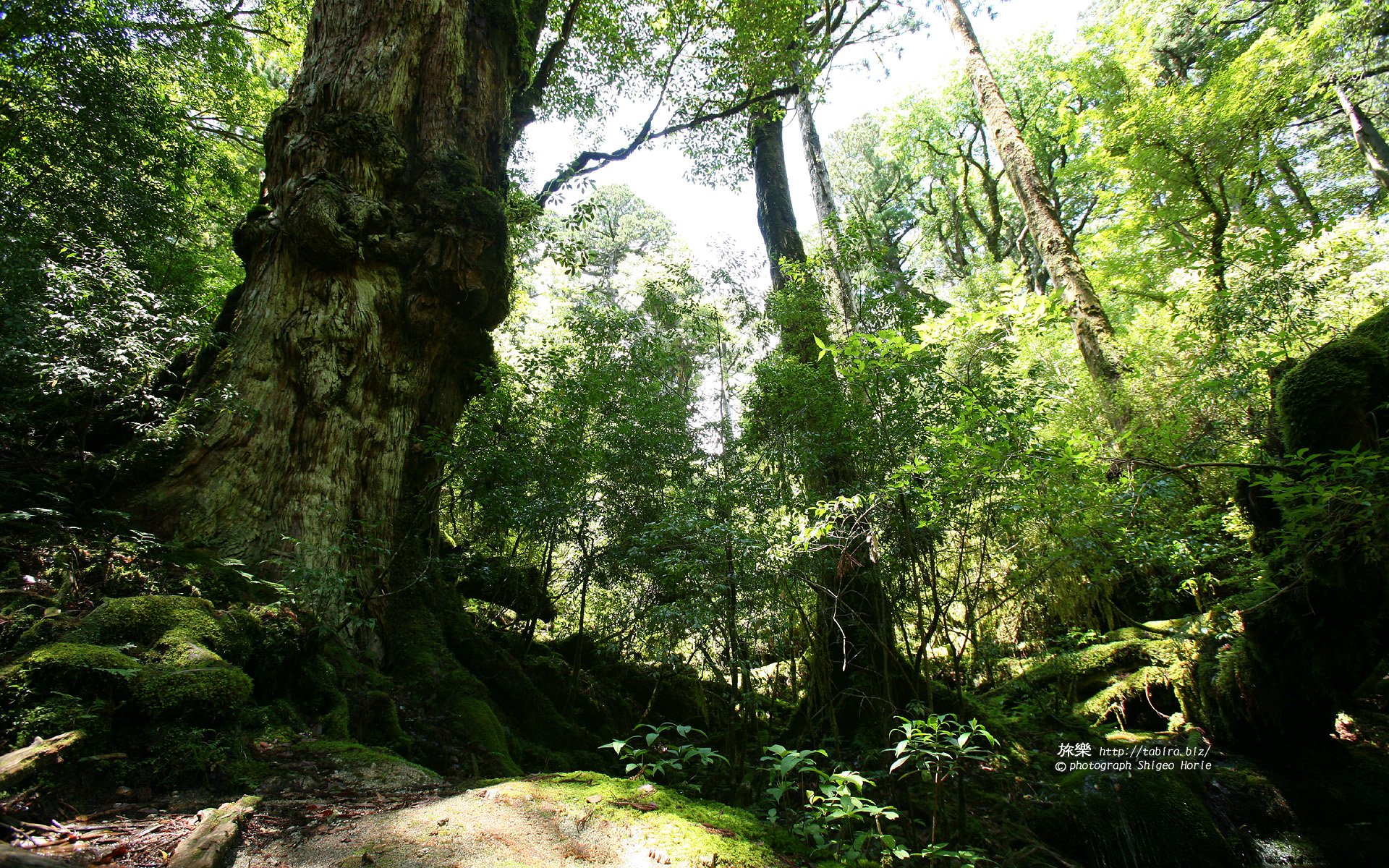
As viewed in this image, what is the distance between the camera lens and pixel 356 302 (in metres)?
5.23

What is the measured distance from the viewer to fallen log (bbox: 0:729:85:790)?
176cm

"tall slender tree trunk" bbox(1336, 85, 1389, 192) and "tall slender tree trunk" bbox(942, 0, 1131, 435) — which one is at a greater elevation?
"tall slender tree trunk" bbox(1336, 85, 1389, 192)

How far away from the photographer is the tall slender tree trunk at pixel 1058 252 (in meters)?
7.59

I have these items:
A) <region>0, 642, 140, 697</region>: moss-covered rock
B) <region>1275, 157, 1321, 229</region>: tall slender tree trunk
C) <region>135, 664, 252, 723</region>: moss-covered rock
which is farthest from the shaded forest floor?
<region>1275, 157, 1321, 229</region>: tall slender tree trunk

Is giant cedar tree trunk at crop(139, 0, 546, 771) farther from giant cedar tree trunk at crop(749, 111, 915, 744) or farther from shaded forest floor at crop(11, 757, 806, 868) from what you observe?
giant cedar tree trunk at crop(749, 111, 915, 744)

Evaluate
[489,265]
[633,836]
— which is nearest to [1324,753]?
[633,836]

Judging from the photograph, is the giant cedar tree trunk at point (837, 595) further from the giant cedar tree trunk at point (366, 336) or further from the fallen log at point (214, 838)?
the fallen log at point (214, 838)

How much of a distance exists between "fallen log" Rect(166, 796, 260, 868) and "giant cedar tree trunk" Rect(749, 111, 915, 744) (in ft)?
11.4

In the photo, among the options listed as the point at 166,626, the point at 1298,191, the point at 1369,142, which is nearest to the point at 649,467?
the point at 166,626

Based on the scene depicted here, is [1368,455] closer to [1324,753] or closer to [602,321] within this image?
[1324,753]

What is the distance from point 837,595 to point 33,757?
15.4ft

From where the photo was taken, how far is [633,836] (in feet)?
6.40

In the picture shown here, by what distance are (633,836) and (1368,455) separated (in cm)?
411

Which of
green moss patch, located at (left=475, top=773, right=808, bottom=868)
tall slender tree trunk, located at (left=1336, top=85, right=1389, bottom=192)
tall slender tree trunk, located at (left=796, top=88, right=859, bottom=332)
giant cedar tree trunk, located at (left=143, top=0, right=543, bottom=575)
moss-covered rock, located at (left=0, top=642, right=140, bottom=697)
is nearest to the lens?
green moss patch, located at (left=475, top=773, right=808, bottom=868)
